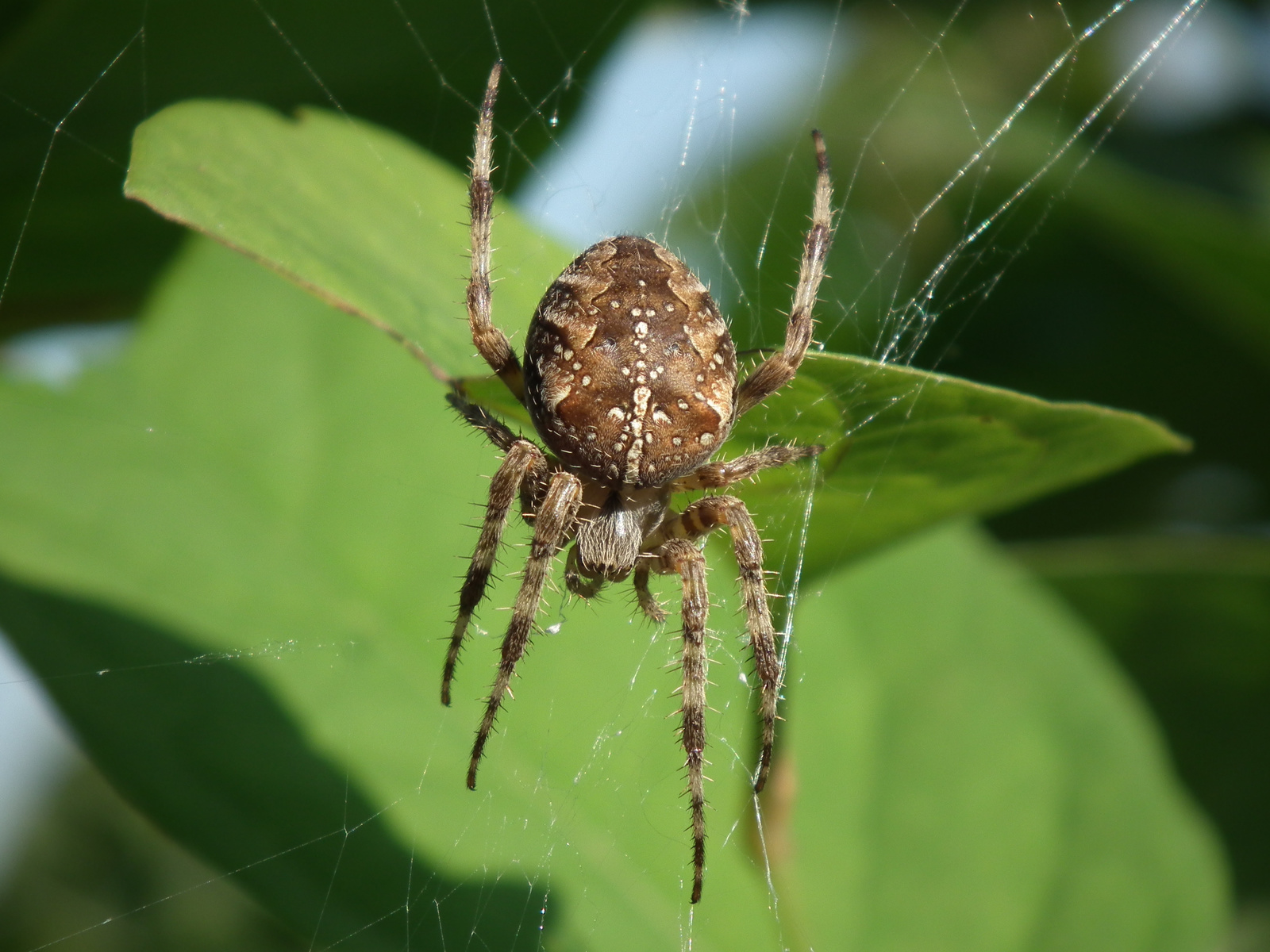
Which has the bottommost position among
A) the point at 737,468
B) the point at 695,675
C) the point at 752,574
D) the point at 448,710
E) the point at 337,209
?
the point at 448,710

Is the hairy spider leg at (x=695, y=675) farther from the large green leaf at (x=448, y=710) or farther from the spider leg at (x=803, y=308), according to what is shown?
the spider leg at (x=803, y=308)

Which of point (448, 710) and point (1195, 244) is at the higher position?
point (1195, 244)

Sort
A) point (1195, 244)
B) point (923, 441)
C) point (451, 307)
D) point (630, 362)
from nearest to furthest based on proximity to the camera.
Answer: point (923, 441), point (451, 307), point (630, 362), point (1195, 244)

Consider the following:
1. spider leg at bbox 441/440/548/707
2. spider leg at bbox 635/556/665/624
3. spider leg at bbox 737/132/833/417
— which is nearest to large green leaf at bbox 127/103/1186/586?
spider leg at bbox 737/132/833/417

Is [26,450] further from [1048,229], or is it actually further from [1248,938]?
[1248,938]

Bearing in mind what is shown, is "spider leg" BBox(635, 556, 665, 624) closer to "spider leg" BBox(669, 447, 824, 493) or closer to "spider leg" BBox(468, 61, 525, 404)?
"spider leg" BBox(669, 447, 824, 493)

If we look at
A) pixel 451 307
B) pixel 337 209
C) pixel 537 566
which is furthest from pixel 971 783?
pixel 337 209

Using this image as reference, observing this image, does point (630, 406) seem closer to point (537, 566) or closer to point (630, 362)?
point (630, 362)

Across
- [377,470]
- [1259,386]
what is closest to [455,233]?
[377,470]
